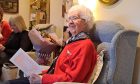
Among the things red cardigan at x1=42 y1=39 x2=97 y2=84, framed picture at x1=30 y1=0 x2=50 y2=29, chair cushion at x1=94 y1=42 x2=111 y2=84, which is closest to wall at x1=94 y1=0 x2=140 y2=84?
chair cushion at x1=94 y1=42 x2=111 y2=84

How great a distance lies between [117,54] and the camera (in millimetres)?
1992

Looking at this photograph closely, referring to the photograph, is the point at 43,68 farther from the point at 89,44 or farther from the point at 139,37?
the point at 139,37

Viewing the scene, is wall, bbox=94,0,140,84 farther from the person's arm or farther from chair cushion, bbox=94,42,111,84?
the person's arm

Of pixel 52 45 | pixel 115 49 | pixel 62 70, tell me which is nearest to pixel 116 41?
pixel 115 49

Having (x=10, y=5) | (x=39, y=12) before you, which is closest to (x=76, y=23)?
(x=39, y=12)

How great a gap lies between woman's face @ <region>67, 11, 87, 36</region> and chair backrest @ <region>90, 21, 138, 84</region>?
19 centimetres

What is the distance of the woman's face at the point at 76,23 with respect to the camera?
210cm

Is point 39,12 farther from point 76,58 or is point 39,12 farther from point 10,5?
point 76,58

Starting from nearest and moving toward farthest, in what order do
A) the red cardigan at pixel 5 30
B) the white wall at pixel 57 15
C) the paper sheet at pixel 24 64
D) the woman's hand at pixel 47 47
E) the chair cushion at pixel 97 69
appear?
the chair cushion at pixel 97 69
the paper sheet at pixel 24 64
the woman's hand at pixel 47 47
the white wall at pixel 57 15
the red cardigan at pixel 5 30

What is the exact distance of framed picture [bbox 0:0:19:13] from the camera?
530cm

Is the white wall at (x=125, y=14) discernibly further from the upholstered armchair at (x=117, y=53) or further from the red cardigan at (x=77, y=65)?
the red cardigan at (x=77, y=65)

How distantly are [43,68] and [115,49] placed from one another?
764 mm

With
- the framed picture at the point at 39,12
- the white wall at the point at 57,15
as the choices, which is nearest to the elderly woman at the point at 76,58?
the white wall at the point at 57,15

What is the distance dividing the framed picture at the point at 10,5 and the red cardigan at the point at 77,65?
3613mm
